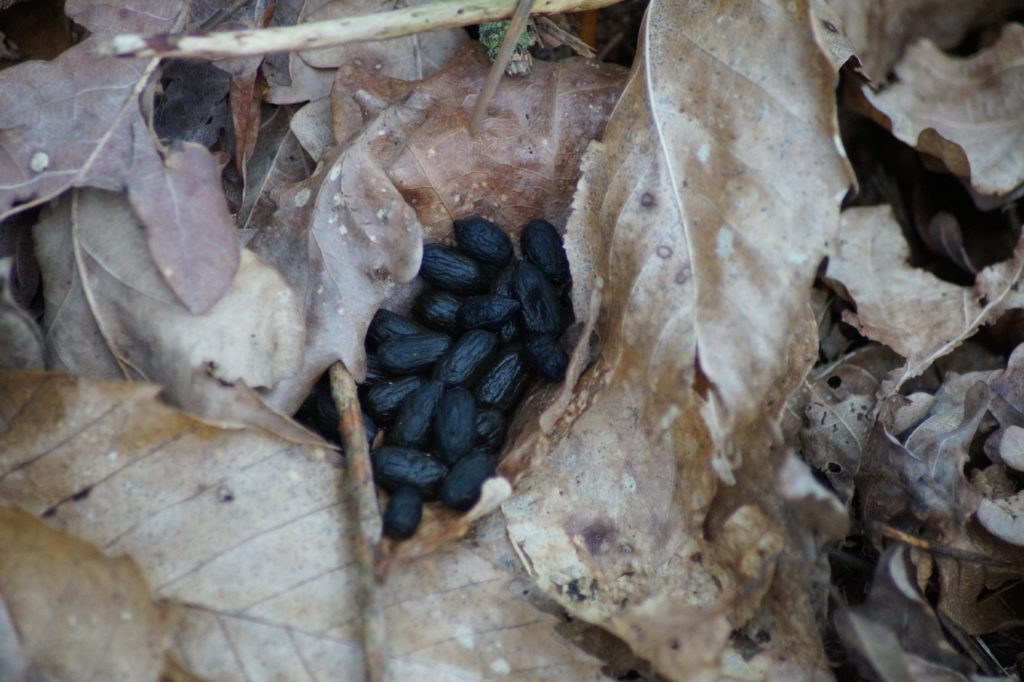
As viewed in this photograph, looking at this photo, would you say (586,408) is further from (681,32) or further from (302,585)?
(681,32)

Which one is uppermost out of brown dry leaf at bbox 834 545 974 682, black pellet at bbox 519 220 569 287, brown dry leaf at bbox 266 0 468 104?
brown dry leaf at bbox 266 0 468 104

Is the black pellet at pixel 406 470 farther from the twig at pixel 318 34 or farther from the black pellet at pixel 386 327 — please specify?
the twig at pixel 318 34

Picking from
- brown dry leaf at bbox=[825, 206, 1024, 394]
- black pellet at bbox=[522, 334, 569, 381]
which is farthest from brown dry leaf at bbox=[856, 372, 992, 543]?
black pellet at bbox=[522, 334, 569, 381]

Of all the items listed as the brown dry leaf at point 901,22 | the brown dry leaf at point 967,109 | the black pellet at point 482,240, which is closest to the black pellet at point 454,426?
the black pellet at point 482,240

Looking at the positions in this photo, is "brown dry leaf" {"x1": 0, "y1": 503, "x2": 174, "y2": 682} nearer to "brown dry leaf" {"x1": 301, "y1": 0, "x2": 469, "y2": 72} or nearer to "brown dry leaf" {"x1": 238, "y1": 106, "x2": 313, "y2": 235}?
"brown dry leaf" {"x1": 238, "y1": 106, "x2": 313, "y2": 235}

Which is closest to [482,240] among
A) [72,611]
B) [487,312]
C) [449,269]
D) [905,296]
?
[449,269]

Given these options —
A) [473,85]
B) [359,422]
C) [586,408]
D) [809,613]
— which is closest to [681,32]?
[473,85]
